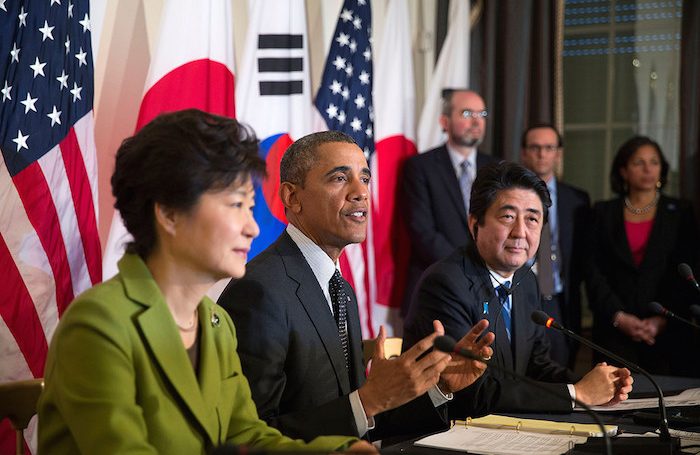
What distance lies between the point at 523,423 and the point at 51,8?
2131 millimetres

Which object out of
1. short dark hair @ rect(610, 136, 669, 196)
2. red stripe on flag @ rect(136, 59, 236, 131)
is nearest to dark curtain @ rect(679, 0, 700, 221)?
short dark hair @ rect(610, 136, 669, 196)

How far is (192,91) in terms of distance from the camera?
12.3 feet

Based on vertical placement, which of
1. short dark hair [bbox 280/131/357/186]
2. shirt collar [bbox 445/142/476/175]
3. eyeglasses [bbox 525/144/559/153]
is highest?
short dark hair [bbox 280/131/357/186]

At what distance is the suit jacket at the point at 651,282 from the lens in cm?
475

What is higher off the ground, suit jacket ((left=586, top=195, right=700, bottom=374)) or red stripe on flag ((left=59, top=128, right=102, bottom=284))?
red stripe on flag ((left=59, top=128, right=102, bottom=284))

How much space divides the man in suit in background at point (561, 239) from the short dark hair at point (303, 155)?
2.66 m

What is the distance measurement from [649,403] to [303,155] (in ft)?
4.40

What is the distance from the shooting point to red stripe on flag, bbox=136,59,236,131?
11.8 feet

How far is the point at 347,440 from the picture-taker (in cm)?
185

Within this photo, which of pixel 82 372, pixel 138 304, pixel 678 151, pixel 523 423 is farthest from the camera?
pixel 678 151

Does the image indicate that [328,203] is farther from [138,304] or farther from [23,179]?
[23,179]

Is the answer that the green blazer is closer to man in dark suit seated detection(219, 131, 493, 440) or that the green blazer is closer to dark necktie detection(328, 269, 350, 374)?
man in dark suit seated detection(219, 131, 493, 440)

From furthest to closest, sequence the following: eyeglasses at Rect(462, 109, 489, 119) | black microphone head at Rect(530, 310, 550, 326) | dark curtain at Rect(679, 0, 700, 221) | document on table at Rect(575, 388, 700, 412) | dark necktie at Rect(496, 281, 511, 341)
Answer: dark curtain at Rect(679, 0, 700, 221) → eyeglasses at Rect(462, 109, 489, 119) → dark necktie at Rect(496, 281, 511, 341) → document on table at Rect(575, 388, 700, 412) → black microphone head at Rect(530, 310, 550, 326)

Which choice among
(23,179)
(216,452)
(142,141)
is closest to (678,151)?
(23,179)
